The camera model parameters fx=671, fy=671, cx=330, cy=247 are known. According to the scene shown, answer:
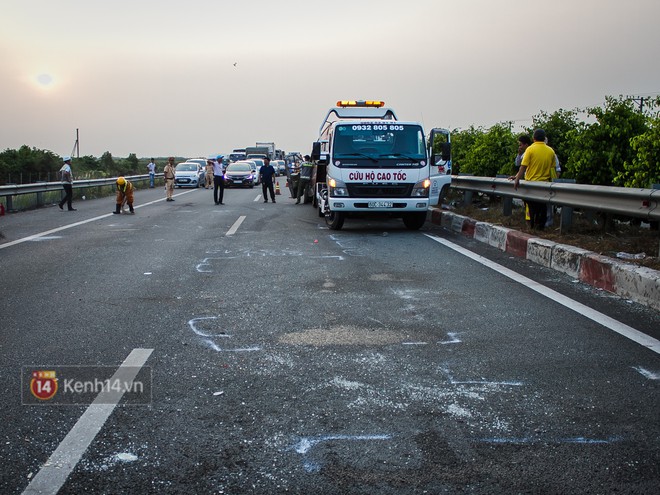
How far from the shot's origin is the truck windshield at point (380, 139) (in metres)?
14.0

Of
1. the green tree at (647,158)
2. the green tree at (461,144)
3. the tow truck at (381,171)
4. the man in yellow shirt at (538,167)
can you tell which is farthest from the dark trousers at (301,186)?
the green tree at (647,158)

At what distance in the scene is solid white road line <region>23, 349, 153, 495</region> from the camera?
293 centimetres

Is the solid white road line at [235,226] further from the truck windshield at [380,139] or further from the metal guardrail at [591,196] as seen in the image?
the metal guardrail at [591,196]

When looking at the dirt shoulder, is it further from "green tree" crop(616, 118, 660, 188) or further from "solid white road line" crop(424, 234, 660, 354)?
"solid white road line" crop(424, 234, 660, 354)

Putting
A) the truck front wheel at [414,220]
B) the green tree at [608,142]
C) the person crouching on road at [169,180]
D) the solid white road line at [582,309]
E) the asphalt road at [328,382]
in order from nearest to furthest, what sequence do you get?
the asphalt road at [328,382] < the solid white road line at [582,309] < the green tree at [608,142] < the truck front wheel at [414,220] < the person crouching on road at [169,180]

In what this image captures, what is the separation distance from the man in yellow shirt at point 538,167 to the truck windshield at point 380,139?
9.33ft

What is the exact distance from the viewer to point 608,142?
11492 millimetres

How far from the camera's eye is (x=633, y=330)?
553 cm

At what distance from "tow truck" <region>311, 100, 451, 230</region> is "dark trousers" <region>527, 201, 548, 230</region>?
Result: 279 cm

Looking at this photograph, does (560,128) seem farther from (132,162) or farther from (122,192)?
(132,162)

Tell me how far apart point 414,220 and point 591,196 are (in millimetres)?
5307

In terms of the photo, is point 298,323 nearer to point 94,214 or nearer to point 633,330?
point 633,330

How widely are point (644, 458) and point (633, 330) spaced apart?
2604mm

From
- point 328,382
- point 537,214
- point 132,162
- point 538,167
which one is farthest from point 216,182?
point 132,162
